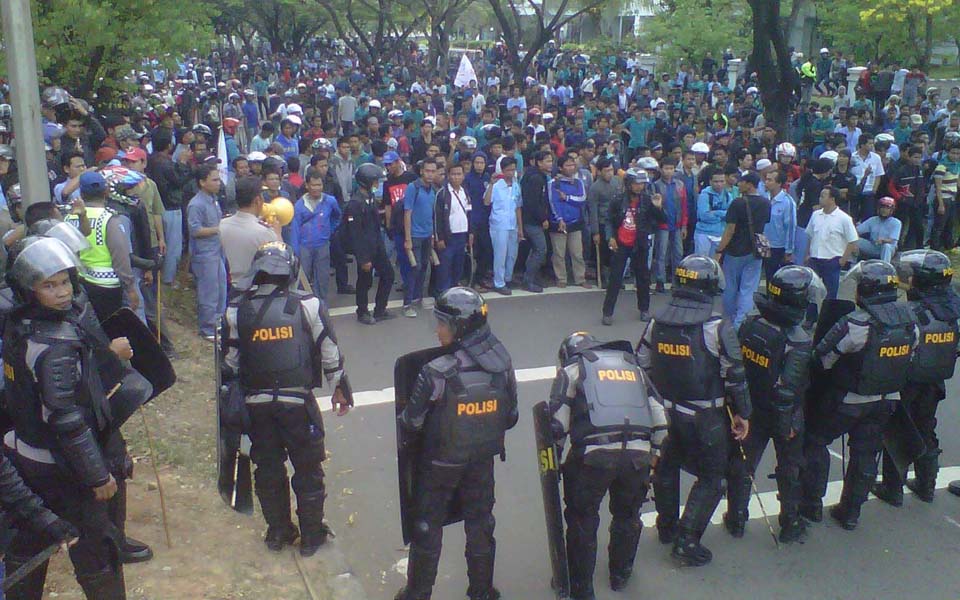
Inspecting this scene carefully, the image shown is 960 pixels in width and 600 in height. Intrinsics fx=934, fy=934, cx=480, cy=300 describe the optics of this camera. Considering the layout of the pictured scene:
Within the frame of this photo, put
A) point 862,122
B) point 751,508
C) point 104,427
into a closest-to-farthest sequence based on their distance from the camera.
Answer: point 104,427 → point 751,508 → point 862,122

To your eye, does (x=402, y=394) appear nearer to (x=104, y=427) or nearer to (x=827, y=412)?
(x=104, y=427)

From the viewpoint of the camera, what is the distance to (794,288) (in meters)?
5.52

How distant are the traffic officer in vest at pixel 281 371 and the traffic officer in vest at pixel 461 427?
2.34 feet

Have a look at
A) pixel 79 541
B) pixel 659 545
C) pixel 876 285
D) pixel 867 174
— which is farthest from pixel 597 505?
→ pixel 867 174

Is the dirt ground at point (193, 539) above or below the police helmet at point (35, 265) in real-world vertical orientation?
below

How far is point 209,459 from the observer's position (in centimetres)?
661

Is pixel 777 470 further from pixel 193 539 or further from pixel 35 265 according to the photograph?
pixel 35 265

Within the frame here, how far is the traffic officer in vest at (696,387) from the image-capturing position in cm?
528

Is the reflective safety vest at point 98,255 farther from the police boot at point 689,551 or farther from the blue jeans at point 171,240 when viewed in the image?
the police boot at point 689,551

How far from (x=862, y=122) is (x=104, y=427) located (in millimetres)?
18124

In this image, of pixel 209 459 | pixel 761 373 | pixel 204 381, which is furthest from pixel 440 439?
pixel 204 381

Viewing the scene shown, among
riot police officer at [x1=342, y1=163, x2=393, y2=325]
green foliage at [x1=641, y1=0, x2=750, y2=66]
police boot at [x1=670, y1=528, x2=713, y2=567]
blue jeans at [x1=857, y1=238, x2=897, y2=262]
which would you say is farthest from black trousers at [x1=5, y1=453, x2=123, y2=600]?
green foliage at [x1=641, y1=0, x2=750, y2=66]

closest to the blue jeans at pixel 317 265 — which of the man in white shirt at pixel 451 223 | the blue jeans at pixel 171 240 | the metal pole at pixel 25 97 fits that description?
the man in white shirt at pixel 451 223

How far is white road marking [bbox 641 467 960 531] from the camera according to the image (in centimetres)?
611
